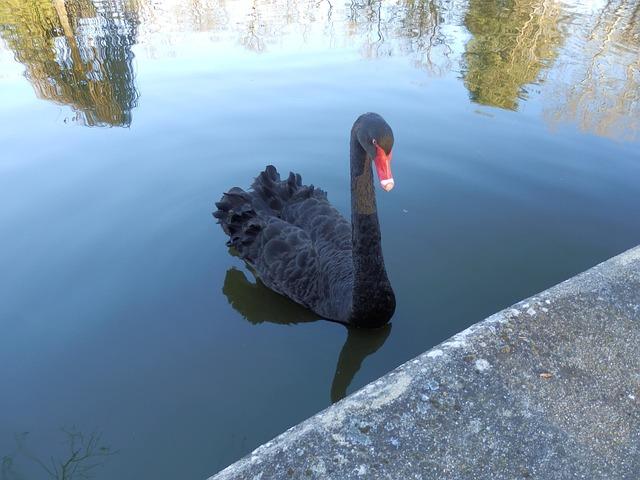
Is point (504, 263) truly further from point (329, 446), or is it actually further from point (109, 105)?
point (109, 105)

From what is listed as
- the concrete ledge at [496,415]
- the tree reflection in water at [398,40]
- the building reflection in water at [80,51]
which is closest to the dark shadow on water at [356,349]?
the concrete ledge at [496,415]

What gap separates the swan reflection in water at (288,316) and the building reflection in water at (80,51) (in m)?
3.24

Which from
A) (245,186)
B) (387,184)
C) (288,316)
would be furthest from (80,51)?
(387,184)

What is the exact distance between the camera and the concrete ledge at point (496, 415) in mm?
1416

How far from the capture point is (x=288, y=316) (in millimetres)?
3504

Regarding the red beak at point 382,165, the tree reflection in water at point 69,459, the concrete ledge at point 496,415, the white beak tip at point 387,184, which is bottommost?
the tree reflection in water at point 69,459

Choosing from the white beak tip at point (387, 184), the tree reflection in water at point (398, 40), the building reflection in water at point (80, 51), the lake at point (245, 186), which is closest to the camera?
the white beak tip at point (387, 184)

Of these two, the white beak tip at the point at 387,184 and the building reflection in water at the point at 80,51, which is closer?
the white beak tip at the point at 387,184

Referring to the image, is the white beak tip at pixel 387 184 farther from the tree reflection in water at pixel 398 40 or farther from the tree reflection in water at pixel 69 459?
the tree reflection in water at pixel 398 40

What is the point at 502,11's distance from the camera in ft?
32.2

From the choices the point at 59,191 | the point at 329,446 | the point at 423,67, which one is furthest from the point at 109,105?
the point at 329,446

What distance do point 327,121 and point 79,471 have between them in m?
4.36

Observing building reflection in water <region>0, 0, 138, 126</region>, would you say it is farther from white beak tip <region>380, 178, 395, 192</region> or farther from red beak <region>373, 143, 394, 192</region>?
white beak tip <region>380, 178, 395, 192</region>

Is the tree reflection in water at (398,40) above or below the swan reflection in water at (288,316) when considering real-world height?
above
